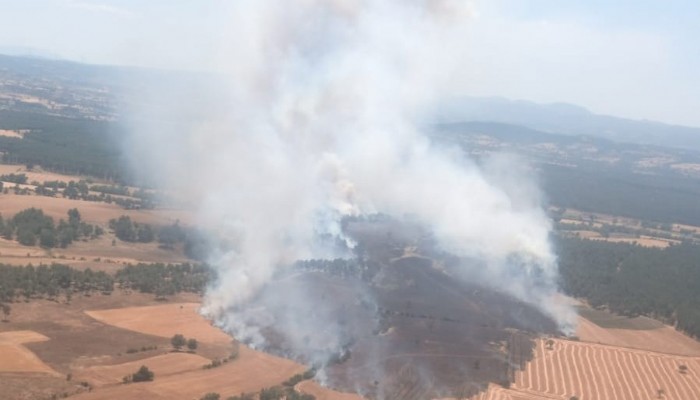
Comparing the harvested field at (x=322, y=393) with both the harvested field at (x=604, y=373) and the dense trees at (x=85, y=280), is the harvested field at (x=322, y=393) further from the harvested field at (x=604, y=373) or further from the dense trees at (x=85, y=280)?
the dense trees at (x=85, y=280)

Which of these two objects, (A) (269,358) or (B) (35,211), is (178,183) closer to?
(B) (35,211)

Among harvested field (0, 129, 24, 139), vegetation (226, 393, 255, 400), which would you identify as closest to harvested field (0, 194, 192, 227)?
vegetation (226, 393, 255, 400)

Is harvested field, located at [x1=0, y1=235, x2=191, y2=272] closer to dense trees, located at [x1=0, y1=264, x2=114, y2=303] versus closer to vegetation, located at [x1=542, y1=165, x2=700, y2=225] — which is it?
dense trees, located at [x1=0, y1=264, x2=114, y2=303]

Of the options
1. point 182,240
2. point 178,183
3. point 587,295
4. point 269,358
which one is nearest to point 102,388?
point 269,358

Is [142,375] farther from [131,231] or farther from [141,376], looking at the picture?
[131,231]

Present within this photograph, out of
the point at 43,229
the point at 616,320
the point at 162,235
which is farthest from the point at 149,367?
the point at 616,320

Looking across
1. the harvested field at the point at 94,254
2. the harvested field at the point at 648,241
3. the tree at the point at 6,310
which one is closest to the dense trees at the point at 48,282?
the tree at the point at 6,310
